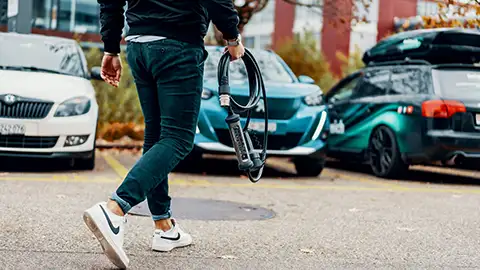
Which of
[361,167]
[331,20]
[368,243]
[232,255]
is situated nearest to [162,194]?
[232,255]

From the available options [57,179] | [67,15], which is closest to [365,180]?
[57,179]

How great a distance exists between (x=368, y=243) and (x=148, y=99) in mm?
1853

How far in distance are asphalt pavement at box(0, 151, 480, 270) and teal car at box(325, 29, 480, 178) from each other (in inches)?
19.2

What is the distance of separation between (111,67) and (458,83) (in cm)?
649

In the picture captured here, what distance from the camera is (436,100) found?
1003 centimetres

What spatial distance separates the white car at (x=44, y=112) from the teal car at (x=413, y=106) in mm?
3692

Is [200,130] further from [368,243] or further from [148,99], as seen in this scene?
[148,99]

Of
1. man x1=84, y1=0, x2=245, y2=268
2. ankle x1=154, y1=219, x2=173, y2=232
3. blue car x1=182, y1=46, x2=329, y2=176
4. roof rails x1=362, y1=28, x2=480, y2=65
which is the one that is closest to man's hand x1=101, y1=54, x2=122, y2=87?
man x1=84, y1=0, x2=245, y2=268

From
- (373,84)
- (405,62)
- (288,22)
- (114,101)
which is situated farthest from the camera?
(288,22)

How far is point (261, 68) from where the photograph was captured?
11.3m

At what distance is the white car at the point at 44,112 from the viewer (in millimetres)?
9102

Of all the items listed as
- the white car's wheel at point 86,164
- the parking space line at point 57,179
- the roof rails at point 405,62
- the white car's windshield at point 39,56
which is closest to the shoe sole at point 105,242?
the parking space line at point 57,179

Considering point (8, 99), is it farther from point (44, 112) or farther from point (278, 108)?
point (278, 108)

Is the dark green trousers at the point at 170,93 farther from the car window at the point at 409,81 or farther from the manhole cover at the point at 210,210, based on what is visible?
the car window at the point at 409,81
